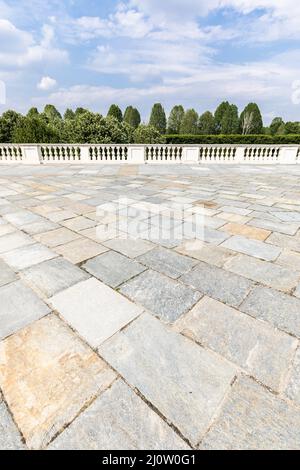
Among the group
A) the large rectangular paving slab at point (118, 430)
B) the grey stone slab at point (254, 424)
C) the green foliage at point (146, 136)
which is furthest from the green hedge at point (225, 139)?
the large rectangular paving slab at point (118, 430)

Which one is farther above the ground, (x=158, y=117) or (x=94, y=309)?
(x=158, y=117)

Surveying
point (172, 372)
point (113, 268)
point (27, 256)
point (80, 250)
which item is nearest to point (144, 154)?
point (80, 250)

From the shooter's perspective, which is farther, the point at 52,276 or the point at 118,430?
the point at 52,276

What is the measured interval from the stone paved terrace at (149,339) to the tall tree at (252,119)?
47.8 metres

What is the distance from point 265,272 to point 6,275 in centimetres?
270

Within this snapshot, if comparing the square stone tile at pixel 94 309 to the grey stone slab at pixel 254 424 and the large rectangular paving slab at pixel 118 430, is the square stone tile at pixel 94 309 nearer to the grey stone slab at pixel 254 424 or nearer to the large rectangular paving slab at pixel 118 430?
the large rectangular paving slab at pixel 118 430

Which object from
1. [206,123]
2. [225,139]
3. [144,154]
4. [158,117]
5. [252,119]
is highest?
[158,117]

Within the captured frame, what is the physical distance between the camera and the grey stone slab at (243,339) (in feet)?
5.05

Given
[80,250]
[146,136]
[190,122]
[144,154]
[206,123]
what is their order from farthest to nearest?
[206,123], [190,122], [146,136], [144,154], [80,250]

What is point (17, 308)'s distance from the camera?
205cm

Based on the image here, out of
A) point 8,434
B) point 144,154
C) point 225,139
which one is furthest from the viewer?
point 225,139

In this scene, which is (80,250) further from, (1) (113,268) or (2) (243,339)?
(2) (243,339)
